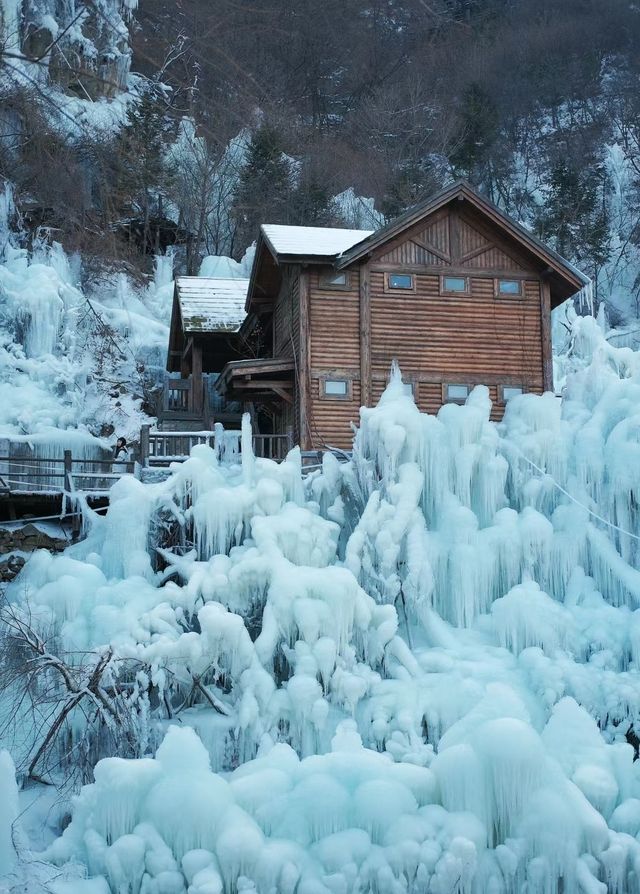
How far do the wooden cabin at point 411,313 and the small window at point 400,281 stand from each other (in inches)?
0.8

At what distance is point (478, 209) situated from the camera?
813 inches

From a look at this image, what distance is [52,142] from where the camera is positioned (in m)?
6.35

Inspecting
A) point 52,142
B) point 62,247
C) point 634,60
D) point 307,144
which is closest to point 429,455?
point 52,142

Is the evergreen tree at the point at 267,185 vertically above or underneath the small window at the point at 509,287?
above

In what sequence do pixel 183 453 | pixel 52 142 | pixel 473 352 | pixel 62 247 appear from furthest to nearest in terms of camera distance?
1. pixel 62 247
2. pixel 473 352
3. pixel 183 453
4. pixel 52 142

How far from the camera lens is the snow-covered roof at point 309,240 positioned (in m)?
20.0

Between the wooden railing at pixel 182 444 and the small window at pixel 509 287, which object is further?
the small window at pixel 509 287

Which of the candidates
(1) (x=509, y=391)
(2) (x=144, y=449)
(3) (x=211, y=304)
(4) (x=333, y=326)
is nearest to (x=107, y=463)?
(2) (x=144, y=449)

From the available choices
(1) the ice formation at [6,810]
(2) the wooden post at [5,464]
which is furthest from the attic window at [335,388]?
(1) the ice formation at [6,810]

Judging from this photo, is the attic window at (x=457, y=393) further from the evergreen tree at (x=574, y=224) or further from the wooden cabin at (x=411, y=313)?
the evergreen tree at (x=574, y=224)

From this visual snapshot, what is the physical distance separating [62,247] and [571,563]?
22.1 metres

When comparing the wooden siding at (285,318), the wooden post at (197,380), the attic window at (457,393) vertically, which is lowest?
the attic window at (457,393)

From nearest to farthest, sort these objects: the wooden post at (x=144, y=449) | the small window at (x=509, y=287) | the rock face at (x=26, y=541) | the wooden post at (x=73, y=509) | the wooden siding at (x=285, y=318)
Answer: the rock face at (x=26, y=541) → the wooden post at (x=73, y=509) → the wooden post at (x=144, y=449) → the wooden siding at (x=285, y=318) → the small window at (x=509, y=287)

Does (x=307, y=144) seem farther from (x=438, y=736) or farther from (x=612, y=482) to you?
(x=438, y=736)
